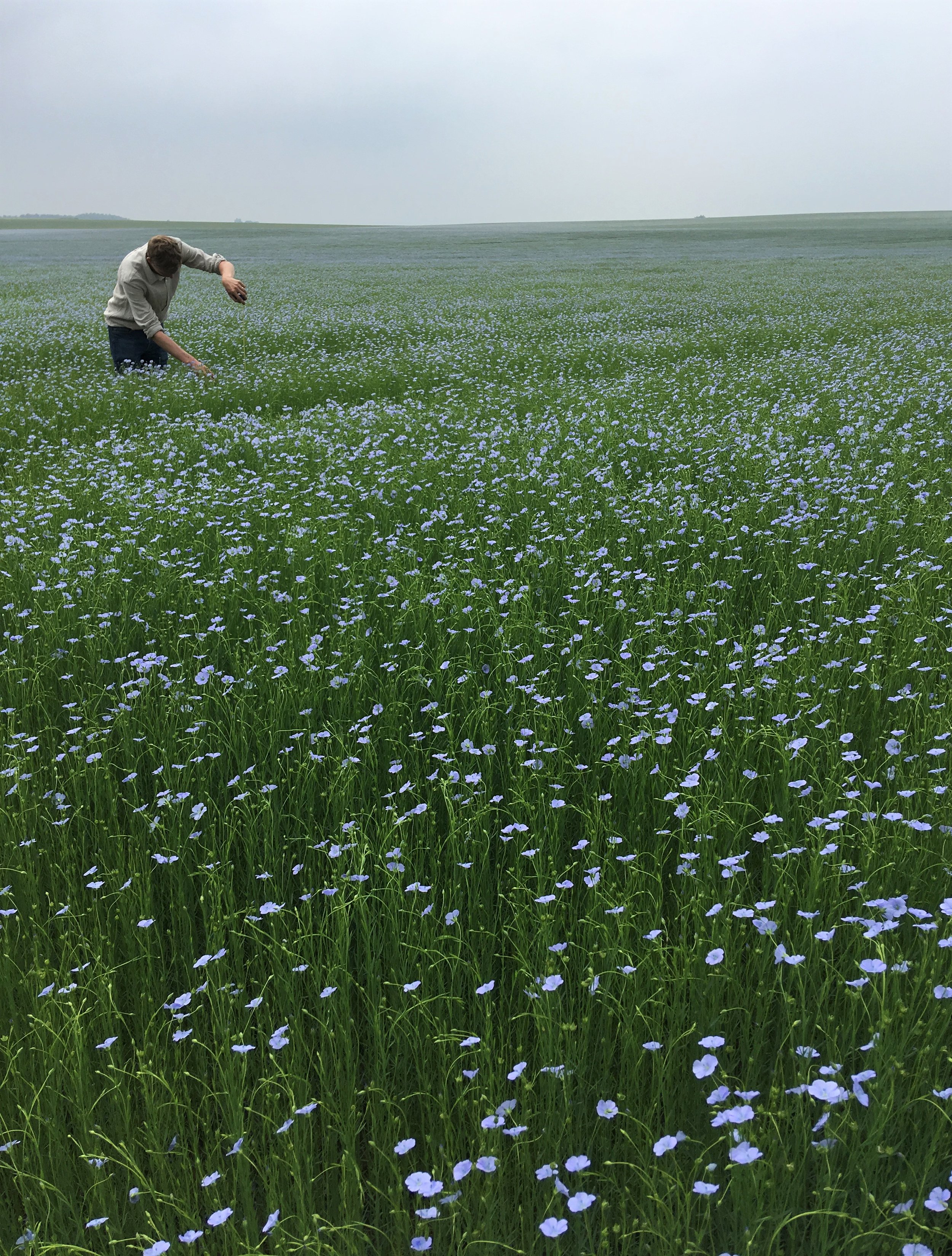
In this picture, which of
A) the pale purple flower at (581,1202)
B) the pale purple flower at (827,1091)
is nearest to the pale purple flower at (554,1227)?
the pale purple flower at (581,1202)

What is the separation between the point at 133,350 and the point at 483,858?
36.4ft

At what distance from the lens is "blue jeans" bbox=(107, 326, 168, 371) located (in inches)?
445

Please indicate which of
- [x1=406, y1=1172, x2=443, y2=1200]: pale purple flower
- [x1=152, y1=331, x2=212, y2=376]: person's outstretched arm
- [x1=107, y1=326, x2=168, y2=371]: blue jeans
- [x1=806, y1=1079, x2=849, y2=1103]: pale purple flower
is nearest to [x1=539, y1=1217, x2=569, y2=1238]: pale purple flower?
[x1=406, y1=1172, x2=443, y2=1200]: pale purple flower

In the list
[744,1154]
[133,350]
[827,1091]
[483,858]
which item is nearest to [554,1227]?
[744,1154]

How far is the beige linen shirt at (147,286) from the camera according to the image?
991 centimetres

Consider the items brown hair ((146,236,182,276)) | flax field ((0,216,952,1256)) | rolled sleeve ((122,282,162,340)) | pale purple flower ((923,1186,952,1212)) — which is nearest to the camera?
pale purple flower ((923,1186,952,1212))

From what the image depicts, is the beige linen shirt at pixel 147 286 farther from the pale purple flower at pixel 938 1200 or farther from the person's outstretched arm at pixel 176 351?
the pale purple flower at pixel 938 1200

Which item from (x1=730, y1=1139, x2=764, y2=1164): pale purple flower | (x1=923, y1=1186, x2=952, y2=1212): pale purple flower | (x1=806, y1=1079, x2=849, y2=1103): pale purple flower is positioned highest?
→ (x1=806, y1=1079, x2=849, y2=1103): pale purple flower

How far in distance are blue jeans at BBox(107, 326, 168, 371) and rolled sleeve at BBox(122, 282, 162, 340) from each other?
27.6 inches

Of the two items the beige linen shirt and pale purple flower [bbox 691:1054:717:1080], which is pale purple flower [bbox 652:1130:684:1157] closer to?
pale purple flower [bbox 691:1054:717:1080]

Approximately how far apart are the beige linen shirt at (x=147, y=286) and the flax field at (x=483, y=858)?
155 inches

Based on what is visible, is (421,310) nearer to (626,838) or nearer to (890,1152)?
(626,838)

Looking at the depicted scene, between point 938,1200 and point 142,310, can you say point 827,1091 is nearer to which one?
point 938,1200

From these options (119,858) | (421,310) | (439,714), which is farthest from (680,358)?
(119,858)
